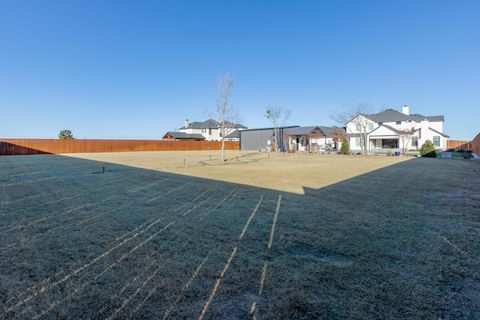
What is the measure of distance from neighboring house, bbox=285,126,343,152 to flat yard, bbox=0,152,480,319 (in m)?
27.9

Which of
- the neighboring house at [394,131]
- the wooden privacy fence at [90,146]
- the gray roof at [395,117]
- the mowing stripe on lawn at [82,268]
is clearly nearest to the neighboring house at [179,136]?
the wooden privacy fence at [90,146]

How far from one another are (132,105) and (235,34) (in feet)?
68.0

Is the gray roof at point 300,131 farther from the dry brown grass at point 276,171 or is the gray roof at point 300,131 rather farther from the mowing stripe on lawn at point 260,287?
the mowing stripe on lawn at point 260,287

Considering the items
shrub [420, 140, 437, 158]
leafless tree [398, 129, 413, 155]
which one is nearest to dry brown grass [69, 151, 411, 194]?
shrub [420, 140, 437, 158]

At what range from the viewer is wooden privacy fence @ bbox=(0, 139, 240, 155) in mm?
26062

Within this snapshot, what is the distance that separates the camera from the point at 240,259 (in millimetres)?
2738

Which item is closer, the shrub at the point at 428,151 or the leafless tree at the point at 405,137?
the shrub at the point at 428,151

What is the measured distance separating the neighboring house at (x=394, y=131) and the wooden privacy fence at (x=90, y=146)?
60.4 ft

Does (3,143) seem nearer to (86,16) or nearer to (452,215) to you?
(86,16)

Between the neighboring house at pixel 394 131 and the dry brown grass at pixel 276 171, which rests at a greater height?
the neighboring house at pixel 394 131

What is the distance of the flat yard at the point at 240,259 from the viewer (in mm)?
1942

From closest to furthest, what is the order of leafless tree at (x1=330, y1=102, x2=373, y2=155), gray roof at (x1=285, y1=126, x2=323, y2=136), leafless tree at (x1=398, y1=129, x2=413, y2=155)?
leafless tree at (x1=398, y1=129, x2=413, y2=155)
leafless tree at (x1=330, y1=102, x2=373, y2=155)
gray roof at (x1=285, y1=126, x2=323, y2=136)

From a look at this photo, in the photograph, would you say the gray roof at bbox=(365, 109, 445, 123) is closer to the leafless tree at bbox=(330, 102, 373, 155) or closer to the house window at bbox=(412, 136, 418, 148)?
the leafless tree at bbox=(330, 102, 373, 155)

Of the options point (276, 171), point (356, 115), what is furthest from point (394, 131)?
point (276, 171)
